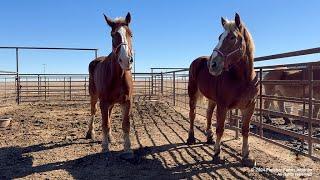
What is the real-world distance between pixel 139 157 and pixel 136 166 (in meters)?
0.45

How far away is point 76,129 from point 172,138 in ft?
7.87

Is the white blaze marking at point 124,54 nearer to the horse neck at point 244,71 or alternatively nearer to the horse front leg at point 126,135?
the horse front leg at point 126,135

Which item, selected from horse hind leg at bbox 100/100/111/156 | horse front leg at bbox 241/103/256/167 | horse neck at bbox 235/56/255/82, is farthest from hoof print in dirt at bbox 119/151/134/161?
horse neck at bbox 235/56/255/82

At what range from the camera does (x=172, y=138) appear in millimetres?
6848

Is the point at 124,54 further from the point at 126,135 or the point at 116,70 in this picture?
the point at 126,135

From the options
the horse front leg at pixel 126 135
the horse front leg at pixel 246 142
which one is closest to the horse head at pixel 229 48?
the horse front leg at pixel 246 142

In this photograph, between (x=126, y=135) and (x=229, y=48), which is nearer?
(x=229, y=48)

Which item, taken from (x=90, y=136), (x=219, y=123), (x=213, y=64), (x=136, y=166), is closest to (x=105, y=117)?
(x=136, y=166)

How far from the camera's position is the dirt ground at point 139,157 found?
14.7 feet

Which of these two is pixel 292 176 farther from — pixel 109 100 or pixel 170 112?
pixel 170 112

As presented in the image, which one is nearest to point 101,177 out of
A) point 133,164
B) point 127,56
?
point 133,164

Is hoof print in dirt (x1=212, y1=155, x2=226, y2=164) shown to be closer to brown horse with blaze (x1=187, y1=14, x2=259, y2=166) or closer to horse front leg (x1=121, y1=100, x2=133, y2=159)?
brown horse with blaze (x1=187, y1=14, x2=259, y2=166)

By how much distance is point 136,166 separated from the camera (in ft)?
16.0

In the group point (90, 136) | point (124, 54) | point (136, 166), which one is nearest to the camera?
point (124, 54)
